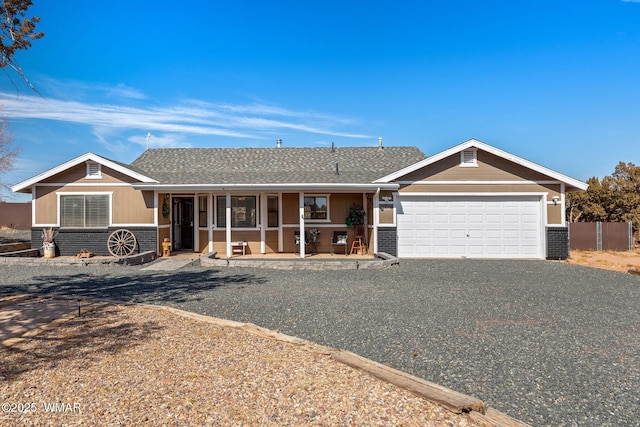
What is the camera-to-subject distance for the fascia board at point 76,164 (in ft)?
42.3

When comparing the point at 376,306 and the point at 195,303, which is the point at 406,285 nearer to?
the point at 376,306

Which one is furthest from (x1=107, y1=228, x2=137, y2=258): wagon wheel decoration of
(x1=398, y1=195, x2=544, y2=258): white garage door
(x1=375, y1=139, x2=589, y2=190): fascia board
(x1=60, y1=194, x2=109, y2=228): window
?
(x1=398, y1=195, x2=544, y2=258): white garage door

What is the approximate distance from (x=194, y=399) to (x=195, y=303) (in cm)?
381

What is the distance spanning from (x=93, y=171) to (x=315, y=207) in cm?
806

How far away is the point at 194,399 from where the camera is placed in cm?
295

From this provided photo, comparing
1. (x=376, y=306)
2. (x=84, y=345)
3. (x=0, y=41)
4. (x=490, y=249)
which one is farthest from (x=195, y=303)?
(x=490, y=249)

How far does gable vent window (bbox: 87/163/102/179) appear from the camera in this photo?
13.3 metres

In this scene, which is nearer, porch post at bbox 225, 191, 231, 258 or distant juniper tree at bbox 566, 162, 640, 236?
porch post at bbox 225, 191, 231, 258

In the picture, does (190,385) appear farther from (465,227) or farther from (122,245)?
(465,227)

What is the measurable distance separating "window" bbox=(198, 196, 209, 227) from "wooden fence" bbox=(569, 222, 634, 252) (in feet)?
53.6

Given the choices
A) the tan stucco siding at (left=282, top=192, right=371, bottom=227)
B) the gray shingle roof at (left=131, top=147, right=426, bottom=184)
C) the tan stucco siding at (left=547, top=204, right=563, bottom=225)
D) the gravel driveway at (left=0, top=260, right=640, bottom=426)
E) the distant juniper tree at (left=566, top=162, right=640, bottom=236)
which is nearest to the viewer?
the gravel driveway at (left=0, top=260, right=640, bottom=426)

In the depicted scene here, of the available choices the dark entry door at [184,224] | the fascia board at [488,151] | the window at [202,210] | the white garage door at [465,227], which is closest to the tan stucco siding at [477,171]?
the fascia board at [488,151]

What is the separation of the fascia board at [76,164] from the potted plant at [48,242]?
1.71m

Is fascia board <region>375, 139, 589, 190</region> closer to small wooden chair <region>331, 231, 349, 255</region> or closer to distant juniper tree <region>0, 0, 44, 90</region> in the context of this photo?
small wooden chair <region>331, 231, 349, 255</region>
